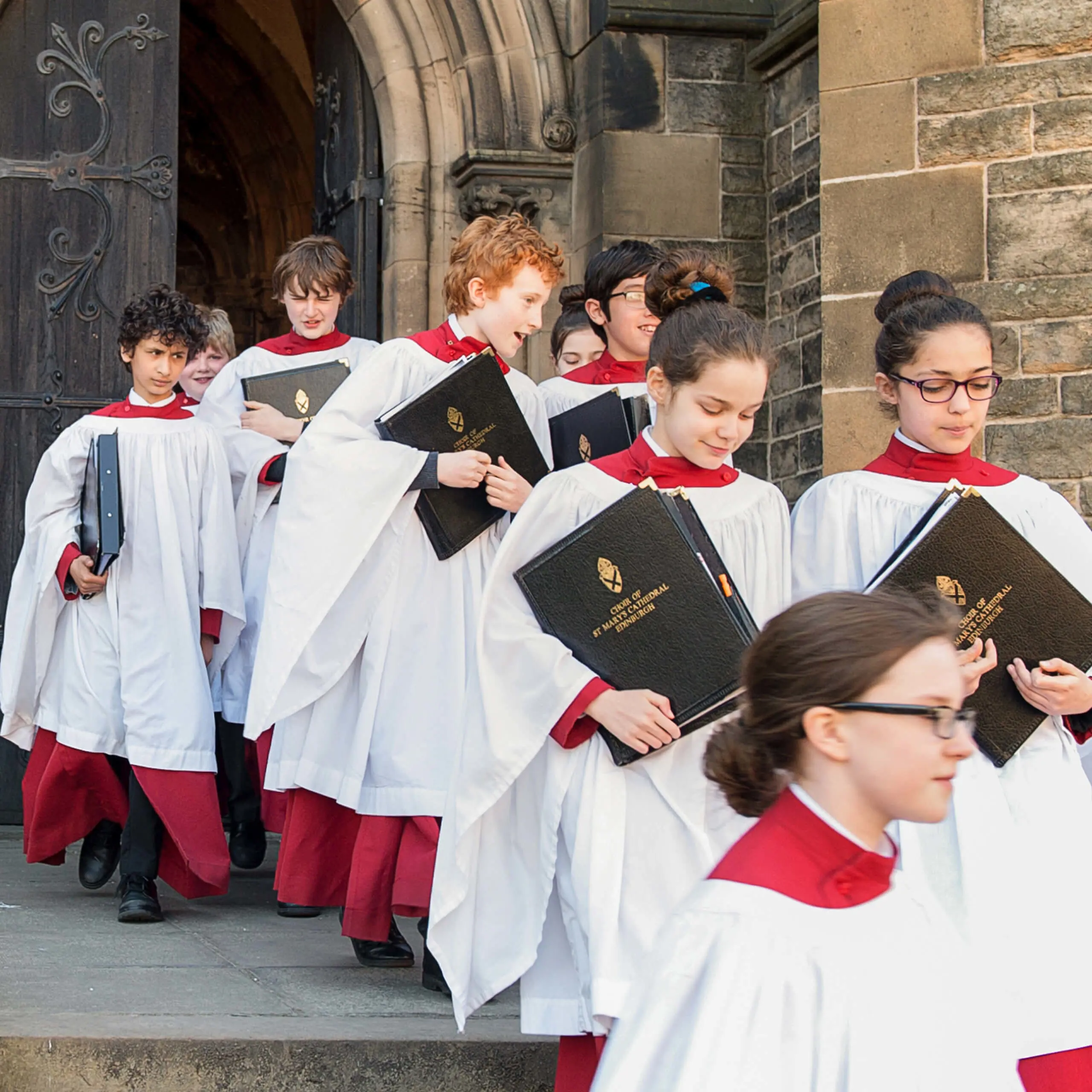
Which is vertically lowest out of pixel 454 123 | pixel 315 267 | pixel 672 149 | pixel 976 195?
pixel 315 267

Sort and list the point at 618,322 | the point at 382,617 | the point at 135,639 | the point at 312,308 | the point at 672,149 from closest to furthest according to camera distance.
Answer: the point at 382,617 < the point at 618,322 < the point at 135,639 < the point at 312,308 < the point at 672,149

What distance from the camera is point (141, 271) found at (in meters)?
7.40

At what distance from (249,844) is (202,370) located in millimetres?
1797

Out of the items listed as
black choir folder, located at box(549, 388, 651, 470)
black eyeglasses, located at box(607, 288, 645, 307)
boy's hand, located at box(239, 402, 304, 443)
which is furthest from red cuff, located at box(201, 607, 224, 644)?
black eyeglasses, located at box(607, 288, 645, 307)

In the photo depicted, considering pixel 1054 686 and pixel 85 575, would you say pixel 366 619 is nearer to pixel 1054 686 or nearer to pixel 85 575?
pixel 85 575

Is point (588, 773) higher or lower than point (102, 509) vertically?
lower

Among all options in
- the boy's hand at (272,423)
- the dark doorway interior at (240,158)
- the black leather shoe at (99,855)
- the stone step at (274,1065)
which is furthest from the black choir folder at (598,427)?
the dark doorway interior at (240,158)

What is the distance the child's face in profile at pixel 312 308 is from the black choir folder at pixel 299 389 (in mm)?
209

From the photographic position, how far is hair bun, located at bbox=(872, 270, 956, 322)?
3568 millimetres

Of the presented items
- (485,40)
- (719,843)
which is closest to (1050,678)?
(719,843)

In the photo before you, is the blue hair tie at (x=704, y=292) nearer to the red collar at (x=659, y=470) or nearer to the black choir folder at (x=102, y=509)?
the red collar at (x=659, y=470)

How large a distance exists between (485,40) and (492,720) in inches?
196

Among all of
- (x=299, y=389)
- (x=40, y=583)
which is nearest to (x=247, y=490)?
(x=299, y=389)

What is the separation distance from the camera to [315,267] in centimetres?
568
